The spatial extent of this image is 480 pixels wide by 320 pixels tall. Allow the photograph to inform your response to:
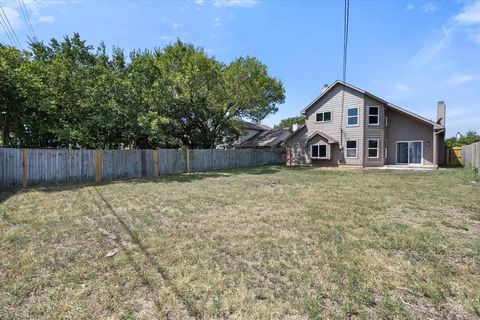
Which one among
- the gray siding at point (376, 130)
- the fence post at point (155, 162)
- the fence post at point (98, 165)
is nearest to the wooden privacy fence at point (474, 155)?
the gray siding at point (376, 130)

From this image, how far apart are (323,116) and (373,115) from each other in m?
3.71

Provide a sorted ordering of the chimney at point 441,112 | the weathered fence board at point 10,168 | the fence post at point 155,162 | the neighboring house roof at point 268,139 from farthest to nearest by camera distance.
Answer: the neighboring house roof at point 268,139
the chimney at point 441,112
the fence post at point 155,162
the weathered fence board at point 10,168

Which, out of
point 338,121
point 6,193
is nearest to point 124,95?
point 6,193

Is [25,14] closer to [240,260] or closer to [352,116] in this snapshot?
[240,260]

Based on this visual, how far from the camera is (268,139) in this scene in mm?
30984

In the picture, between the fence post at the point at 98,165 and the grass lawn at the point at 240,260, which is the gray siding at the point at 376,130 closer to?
the grass lawn at the point at 240,260

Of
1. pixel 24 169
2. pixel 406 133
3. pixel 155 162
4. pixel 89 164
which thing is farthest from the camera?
pixel 406 133

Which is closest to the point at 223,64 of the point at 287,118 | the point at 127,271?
the point at 127,271

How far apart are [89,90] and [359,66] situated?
1387 centimetres

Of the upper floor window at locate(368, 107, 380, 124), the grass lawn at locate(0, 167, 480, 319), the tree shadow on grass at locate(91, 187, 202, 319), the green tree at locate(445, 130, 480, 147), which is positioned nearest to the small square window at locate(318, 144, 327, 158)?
the upper floor window at locate(368, 107, 380, 124)

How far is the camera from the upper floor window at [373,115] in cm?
1984

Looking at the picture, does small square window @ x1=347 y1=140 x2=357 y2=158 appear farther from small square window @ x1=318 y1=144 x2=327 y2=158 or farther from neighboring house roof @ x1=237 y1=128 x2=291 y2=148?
neighboring house roof @ x1=237 y1=128 x2=291 y2=148

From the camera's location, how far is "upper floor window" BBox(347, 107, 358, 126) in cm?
2036

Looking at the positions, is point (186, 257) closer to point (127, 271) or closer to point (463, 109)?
point (127, 271)
